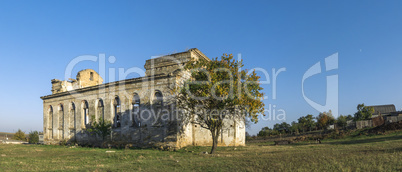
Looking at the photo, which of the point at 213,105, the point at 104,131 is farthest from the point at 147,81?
the point at 213,105

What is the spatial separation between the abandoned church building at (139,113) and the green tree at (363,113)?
32.5m

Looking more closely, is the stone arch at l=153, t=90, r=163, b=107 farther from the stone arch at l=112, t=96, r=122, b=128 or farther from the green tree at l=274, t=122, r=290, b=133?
the green tree at l=274, t=122, r=290, b=133

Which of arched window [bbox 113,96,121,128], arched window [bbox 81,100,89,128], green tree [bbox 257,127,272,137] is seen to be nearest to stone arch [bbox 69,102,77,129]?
arched window [bbox 81,100,89,128]

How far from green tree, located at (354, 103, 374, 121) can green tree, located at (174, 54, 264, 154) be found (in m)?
39.0

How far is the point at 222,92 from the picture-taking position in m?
15.6

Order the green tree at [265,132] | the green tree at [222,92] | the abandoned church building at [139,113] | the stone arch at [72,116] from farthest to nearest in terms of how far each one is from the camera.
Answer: the green tree at [265,132], the stone arch at [72,116], the abandoned church building at [139,113], the green tree at [222,92]

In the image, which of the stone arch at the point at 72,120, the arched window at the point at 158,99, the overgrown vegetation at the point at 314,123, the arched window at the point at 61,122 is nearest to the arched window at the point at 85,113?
the stone arch at the point at 72,120

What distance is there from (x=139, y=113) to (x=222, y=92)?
1024 cm

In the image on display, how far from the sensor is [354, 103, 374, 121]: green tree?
46.5 meters

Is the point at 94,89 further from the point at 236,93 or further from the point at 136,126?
the point at 236,93

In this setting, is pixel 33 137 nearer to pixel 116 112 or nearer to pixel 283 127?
pixel 116 112

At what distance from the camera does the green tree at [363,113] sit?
4650 cm

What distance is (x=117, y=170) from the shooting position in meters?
10.3

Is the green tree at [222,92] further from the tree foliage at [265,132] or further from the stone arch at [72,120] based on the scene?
the tree foliage at [265,132]
